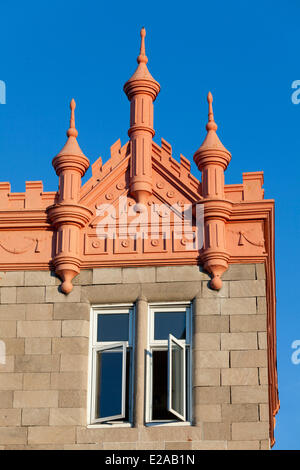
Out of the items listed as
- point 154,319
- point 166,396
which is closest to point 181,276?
point 154,319

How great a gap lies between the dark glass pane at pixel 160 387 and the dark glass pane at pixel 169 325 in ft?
1.27

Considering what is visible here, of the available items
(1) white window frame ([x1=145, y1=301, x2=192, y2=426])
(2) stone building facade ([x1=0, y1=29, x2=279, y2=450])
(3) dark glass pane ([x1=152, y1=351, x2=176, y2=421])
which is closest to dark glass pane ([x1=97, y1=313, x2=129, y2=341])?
(2) stone building facade ([x1=0, y1=29, x2=279, y2=450])

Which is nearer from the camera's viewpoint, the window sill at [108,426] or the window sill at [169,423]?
the window sill at [169,423]

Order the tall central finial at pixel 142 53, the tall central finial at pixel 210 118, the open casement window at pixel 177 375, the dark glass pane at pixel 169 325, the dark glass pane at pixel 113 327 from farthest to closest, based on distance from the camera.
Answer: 1. the tall central finial at pixel 142 53
2. the tall central finial at pixel 210 118
3. the dark glass pane at pixel 113 327
4. the dark glass pane at pixel 169 325
5. the open casement window at pixel 177 375

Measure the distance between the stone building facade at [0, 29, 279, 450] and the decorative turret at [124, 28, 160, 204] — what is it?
0.12ft

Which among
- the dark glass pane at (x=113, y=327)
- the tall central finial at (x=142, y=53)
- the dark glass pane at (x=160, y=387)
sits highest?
the tall central finial at (x=142, y=53)

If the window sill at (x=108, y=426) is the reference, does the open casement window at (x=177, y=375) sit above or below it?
above

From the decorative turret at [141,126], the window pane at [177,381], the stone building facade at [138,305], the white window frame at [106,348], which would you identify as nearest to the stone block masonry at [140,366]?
the stone building facade at [138,305]

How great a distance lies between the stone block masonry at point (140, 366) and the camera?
60.1 ft

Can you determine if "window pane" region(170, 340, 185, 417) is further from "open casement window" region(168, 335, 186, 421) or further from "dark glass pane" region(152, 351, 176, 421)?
"dark glass pane" region(152, 351, 176, 421)

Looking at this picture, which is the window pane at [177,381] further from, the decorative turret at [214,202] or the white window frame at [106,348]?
the decorative turret at [214,202]

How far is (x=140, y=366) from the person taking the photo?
18953 mm

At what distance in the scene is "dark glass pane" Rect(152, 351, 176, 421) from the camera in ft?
61.5

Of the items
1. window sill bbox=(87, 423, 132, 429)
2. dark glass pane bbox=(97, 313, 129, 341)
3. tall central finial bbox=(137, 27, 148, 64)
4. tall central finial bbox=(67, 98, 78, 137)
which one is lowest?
window sill bbox=(87, 423, 132, 429)
